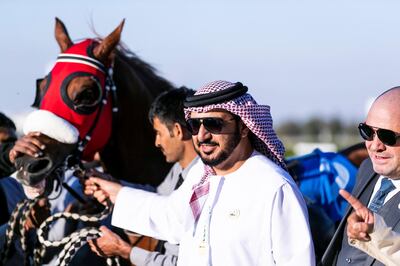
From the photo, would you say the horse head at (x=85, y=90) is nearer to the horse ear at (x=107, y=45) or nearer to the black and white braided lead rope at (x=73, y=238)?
the horse ear at (x=107, y=45)

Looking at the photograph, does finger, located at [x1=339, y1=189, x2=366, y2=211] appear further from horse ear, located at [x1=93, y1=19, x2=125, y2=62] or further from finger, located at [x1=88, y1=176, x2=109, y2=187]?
horse ear, located at [x1=93, y1=19, x2=125, y2=62]

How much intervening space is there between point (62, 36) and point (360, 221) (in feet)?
10.6

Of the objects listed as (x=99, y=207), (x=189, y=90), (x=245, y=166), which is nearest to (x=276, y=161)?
(x=245, y=166)

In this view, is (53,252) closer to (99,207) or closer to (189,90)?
(99,207)

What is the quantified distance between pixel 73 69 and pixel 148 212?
1480mm

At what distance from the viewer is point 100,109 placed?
222 inches

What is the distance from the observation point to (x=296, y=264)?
3580mm

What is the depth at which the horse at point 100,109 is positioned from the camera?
5367 millimetres

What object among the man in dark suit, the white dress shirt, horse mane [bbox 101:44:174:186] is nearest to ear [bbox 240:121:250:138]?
the white dress shirt

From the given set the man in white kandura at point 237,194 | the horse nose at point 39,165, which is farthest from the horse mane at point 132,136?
the man in white kandura at point 237,194

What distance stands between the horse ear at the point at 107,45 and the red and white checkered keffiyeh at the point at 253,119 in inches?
68.4

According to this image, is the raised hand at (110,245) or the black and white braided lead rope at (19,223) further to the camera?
the black and white braided lead rope at (19,223)

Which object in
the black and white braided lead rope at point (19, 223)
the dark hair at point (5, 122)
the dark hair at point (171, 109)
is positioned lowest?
the black and white braided lead rope at point (19, 223)

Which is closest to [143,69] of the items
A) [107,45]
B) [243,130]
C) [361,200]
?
[107,45]
